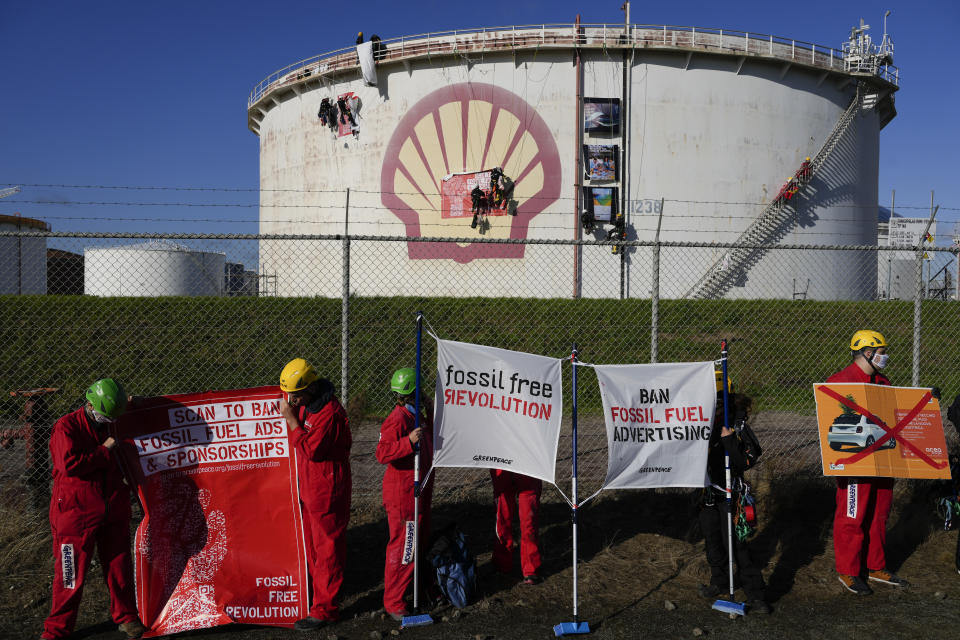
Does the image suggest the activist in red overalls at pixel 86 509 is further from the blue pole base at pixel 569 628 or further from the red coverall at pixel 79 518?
the blue pole base at pixel 569 628

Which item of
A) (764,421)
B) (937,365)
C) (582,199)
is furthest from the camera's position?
(582,199)

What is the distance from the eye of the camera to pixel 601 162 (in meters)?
20.4

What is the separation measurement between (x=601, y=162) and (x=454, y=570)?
17501 mm

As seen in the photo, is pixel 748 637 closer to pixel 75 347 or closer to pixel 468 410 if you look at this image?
pixel 468 410

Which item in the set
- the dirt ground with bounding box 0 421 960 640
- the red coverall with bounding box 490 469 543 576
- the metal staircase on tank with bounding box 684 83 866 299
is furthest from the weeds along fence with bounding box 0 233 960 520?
the metal staircase on tank with bounding box 684 83 866 299

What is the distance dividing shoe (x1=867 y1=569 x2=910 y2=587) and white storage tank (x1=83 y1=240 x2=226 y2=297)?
63.7 feet

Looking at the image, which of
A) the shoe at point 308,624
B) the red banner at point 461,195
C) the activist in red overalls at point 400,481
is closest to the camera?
the shoe at point 308,624

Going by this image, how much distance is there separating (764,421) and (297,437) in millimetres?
8431

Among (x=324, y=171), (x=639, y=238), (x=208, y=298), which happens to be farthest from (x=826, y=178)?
(x=208, y=298)

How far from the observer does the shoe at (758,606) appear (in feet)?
15.0

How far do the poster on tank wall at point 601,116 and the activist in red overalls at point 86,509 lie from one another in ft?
60.5

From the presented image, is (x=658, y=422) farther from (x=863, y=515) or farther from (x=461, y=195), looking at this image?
(x=461, y=195)

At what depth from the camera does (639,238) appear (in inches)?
810

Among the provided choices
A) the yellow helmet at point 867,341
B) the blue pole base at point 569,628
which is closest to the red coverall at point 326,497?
the blue pole base at point 569,628
